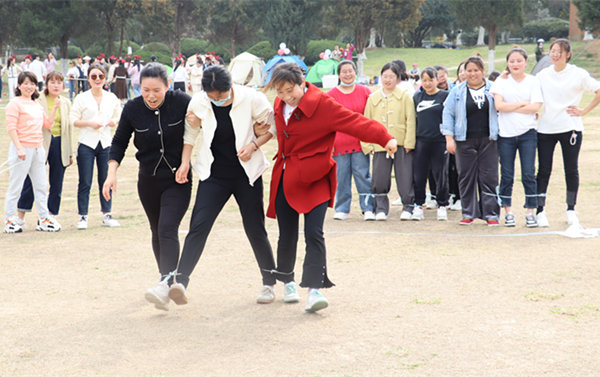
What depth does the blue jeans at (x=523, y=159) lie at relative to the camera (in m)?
8.32

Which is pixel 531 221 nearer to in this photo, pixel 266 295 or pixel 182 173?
pixel 266 295

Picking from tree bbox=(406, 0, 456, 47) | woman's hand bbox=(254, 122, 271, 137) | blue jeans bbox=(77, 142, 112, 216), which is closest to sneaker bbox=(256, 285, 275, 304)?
woman's hand bbox=(254, 122, 271, 137)

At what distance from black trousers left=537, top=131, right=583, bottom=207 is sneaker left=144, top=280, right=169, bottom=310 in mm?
4884

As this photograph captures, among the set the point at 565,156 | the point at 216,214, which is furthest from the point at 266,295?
the point at 565,156

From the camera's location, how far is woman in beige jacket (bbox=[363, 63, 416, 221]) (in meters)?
9.17

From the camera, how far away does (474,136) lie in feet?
28.0

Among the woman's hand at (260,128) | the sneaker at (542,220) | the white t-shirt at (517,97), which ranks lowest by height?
the sneaker at (542,220)

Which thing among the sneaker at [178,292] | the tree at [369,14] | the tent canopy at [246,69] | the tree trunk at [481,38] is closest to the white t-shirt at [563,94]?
the sneaker at [178,292]

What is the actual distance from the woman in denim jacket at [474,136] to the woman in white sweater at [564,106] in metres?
0.58

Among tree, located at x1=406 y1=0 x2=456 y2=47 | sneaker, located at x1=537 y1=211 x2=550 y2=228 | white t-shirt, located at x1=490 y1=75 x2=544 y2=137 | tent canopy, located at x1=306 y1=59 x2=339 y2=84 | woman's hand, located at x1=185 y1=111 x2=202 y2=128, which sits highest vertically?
tree, located at x1=406 y1=0 x2=456 y2=47

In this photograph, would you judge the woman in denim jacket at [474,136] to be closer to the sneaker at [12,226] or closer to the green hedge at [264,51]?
the sneaker at [12,226]

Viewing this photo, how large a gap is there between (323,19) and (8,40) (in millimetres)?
25768

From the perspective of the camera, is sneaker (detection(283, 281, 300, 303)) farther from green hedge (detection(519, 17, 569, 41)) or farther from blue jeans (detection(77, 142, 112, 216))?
green hedge (detection(519, 17, 569, 41))

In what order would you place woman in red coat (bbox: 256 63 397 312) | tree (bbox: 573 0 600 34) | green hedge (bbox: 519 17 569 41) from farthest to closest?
green hedge (bbox: 519 17 569 41)
tree (bbox: 573 0 600 34)
woman in red coat (bbox: 256 63 397 312)
